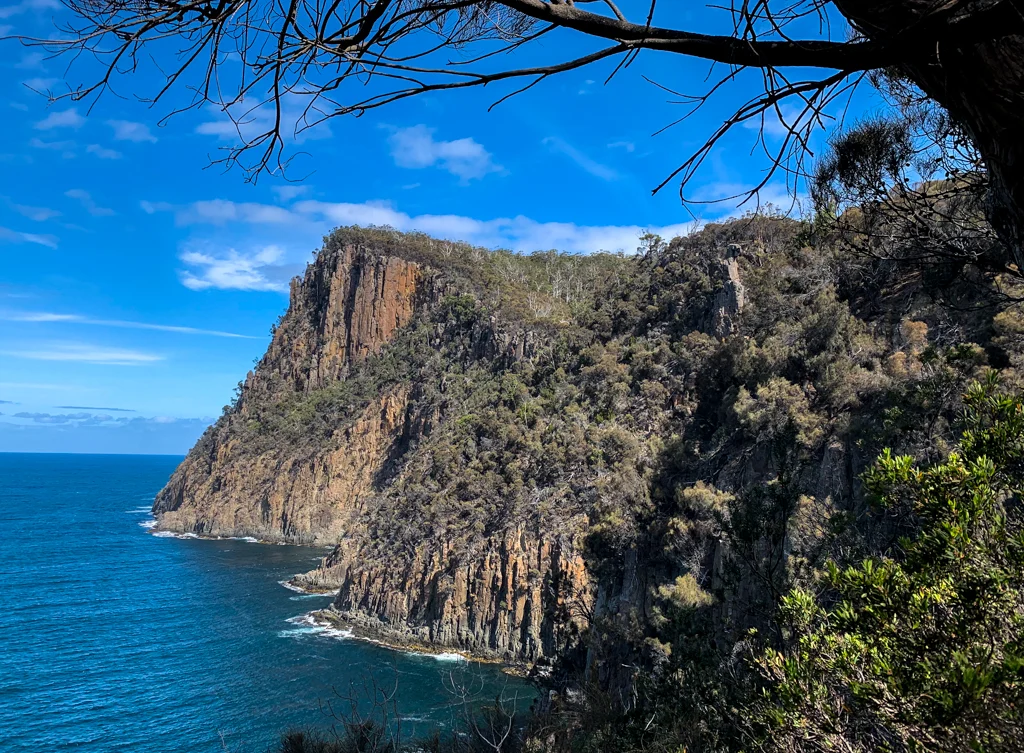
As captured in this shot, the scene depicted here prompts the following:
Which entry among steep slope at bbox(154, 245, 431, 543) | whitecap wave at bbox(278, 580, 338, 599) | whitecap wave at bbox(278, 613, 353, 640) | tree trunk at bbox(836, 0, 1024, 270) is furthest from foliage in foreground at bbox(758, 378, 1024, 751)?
steep slope at bbox(154, 245, 431, 543)

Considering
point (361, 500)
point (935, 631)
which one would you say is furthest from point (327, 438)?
point (935, 631)

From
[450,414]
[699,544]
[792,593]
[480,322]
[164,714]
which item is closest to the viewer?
[792,593]

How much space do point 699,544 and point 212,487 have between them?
58.3 m

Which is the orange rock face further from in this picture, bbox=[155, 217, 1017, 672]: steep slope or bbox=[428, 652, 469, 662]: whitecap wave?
bbox=[428, 652, 469, 662]: whitecap wave

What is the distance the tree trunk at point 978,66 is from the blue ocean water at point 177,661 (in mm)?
10754

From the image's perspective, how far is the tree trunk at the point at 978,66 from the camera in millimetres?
1559

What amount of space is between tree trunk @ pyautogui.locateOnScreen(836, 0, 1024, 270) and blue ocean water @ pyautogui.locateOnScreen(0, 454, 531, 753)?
35.3 ft

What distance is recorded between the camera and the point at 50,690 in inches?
971

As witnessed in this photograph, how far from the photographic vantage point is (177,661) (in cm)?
2775

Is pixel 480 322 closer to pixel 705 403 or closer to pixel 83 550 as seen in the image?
pixel 705 403

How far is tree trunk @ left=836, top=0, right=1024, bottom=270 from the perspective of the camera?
1.56 m

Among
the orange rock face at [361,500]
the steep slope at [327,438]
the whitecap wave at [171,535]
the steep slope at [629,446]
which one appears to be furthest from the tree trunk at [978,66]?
the whitecap wave at [171,535]

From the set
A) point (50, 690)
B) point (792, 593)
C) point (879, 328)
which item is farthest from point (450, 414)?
point (792, 593)

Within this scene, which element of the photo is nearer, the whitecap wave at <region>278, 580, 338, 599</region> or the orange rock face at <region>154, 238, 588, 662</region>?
the orange rock face at <region>154, 238, 588, 662</region>
